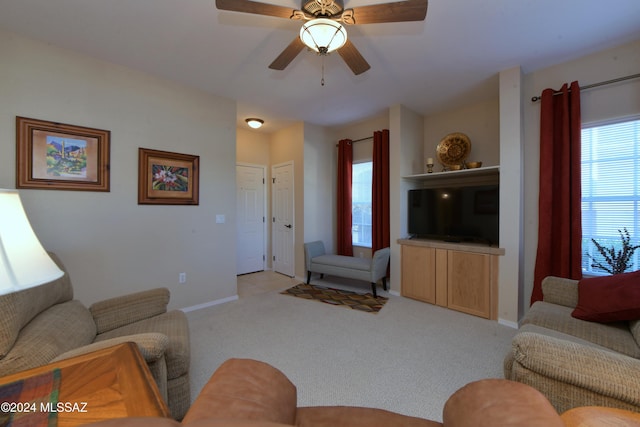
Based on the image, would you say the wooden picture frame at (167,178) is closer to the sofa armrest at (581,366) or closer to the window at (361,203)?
the window at (361,203)

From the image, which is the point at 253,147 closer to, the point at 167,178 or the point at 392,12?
the point at 167,178

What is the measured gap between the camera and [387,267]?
12.8ft

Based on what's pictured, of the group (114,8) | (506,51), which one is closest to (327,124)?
(506,51)

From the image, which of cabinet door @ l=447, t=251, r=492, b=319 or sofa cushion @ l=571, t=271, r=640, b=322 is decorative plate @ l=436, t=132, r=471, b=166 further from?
sofa cushion @ l=571, t=271, r=640, b=322

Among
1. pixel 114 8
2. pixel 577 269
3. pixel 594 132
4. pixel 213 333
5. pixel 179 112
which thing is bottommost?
pixel 213 333

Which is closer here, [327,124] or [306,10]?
[306,10]

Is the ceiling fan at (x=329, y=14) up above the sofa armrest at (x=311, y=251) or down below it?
above

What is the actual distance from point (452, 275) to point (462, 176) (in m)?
1.34

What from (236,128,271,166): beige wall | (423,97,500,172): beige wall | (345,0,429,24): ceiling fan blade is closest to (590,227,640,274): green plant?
(423,97,500,172): beige wall

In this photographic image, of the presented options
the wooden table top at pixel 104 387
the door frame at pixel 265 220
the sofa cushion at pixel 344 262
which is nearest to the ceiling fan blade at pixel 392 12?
the wooden table top at pixel 104 387

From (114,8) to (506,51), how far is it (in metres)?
3.24

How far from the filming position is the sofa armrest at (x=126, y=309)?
1771mm

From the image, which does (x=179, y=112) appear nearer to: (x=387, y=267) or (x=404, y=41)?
(x=404, y=41)

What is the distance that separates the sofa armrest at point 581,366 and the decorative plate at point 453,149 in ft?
9.24
